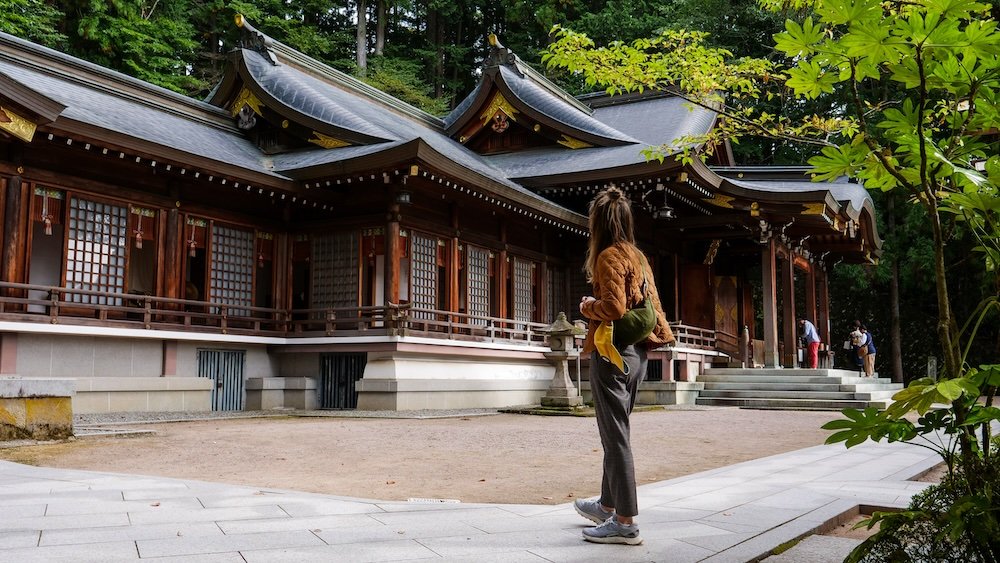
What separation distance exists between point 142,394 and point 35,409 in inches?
189

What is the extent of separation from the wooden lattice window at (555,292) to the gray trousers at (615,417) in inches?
651

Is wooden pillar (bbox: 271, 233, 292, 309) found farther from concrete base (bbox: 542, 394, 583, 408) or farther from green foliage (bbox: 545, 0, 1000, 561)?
green foliage (bbox: 545, 0, 1000, 561)

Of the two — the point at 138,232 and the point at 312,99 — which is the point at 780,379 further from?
the point at 138,232

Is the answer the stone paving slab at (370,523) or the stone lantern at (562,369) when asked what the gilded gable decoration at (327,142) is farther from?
the stone paving slab at (370,523)

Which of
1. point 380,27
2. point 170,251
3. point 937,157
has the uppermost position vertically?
point 380,27

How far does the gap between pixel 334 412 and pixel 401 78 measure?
21.9 meters

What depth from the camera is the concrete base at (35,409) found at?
815 cm

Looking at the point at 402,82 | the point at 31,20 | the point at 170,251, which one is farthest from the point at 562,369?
the point at 402,82

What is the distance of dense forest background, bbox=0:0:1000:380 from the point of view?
24719 mm

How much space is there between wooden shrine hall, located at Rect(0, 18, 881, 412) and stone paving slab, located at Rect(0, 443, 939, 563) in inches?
309

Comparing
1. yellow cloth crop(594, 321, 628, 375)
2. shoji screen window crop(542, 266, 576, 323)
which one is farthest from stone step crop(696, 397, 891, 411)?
yellow cloth crop(594, 321, 628, 375)

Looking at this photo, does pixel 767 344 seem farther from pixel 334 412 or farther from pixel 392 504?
pixel 392 504

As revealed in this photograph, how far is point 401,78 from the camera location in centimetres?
3303

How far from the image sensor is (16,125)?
36.9 ft
